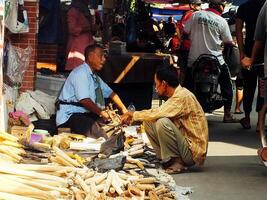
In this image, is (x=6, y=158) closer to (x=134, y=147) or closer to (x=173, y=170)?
(x=173, y=170)

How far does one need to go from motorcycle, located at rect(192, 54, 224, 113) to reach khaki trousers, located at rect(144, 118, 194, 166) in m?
3.35

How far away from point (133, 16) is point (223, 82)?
4772 millimetres

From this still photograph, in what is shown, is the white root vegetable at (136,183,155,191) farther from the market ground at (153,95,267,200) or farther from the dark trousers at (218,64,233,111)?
the dark trousers at (218,64,233,111)

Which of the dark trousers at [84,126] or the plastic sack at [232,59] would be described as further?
the plastic sack at [232,59]

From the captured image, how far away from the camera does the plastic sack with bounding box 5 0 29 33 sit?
29.1 ft

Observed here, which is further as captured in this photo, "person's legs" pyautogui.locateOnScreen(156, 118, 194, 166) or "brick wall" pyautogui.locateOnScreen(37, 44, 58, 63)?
"brick wall" pyautogui.locateOnScreen(37, 44, 58, 63)

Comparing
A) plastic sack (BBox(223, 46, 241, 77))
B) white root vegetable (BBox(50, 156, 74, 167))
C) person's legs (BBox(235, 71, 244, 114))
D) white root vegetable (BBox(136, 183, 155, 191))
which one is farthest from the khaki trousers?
plastic sack (BBox(223, 46, 241, 77))

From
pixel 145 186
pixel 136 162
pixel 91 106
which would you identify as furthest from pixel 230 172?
pixel 91 106

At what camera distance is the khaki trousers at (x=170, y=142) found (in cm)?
726

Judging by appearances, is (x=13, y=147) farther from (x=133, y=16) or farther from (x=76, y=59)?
(x=133, y=16)

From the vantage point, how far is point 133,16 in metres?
15.3

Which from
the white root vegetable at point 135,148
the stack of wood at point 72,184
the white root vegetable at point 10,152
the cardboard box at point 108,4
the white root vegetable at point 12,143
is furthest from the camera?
the cardboard box at point 108,4

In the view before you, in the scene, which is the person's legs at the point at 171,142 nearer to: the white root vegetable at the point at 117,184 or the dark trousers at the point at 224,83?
the white root vegetable at the point at 117,184

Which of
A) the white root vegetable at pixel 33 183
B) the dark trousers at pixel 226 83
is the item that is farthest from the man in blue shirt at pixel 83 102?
the white root vegetable at pixel 33 183
